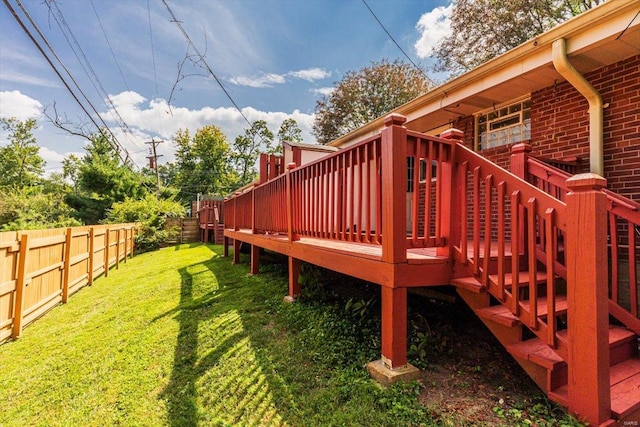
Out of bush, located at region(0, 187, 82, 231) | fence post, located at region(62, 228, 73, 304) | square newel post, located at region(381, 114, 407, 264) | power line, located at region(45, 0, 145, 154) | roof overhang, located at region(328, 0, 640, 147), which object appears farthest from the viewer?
bush, located at region(0, 187, 82, 231)

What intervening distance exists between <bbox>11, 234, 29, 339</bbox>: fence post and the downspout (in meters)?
6.77

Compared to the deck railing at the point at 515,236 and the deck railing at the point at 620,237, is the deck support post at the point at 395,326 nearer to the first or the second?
the deck railing at the point at 515,236

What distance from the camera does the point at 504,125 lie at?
4.52 m

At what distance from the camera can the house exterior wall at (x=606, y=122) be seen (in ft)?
10.2

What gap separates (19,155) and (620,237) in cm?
3839

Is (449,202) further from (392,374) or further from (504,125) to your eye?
(504,125)

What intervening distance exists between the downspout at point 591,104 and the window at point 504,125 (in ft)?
2.79

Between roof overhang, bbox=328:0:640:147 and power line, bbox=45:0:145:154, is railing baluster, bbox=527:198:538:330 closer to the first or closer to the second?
roof overhang, bbox=328:0:640:147

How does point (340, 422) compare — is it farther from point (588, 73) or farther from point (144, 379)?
point (588, 73)

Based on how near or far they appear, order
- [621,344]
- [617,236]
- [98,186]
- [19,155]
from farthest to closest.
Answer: [19,155], [98,186], [617,236], [621,344]

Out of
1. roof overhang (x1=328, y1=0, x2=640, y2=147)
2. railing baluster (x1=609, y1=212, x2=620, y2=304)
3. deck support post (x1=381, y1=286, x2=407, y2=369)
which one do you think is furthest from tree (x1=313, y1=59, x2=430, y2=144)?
deck support post (x1=381, y1=286, x2=407, y2=369)

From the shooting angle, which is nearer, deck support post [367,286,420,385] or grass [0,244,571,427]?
grass [0,244,571,427]

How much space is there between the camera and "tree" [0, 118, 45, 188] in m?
27.1

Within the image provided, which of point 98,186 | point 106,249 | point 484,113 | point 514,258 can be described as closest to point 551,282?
point 514,258
